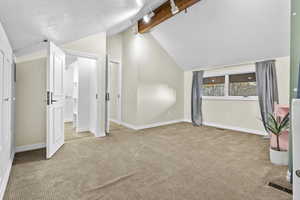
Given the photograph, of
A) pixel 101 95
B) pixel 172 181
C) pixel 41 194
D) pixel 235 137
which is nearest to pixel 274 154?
pixel 235 137

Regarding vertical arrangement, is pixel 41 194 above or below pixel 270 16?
below

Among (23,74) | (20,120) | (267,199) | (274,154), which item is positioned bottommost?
(267,199)

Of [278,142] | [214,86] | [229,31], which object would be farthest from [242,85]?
[278,142]

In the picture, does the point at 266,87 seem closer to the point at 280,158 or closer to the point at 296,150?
the point at 280,158

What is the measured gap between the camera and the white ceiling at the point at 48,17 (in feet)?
Answer: 4.75

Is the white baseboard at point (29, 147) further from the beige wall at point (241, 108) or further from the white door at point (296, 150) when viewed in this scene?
the beige wall at point (241, 108)

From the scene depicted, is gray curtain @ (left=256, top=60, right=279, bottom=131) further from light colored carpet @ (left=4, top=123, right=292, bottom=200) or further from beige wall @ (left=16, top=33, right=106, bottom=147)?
beige wall @ (left=16, top=33, right=106, bottom=147)

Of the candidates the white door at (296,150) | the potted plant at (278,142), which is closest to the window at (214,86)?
the potted plant at (278,142)

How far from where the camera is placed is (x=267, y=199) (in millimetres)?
1409

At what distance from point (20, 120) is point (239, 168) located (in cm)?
366

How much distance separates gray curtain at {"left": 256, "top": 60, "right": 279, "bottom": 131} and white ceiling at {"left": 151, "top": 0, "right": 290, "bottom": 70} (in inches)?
9.1

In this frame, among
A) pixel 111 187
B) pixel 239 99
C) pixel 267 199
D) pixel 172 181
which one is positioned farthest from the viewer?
pixel 239 99

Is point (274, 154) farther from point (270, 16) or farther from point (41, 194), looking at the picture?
point (41, 194)

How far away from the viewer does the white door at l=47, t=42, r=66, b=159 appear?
226 centimetres
